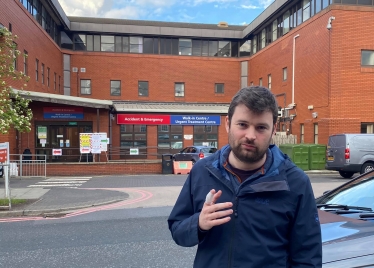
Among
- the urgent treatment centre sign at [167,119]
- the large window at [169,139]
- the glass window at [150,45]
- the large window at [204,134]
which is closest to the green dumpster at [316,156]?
the urgent treatment centre sign at [167,119]

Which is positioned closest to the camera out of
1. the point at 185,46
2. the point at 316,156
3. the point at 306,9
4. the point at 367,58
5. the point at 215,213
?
the point at 215,213

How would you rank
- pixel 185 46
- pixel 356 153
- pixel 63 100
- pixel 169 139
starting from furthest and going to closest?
pixel 185 46 < pixel 169 139 < pixel 63 100 < pixel 356 153

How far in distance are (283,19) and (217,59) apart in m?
7.87

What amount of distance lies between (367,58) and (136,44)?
19.7 meters

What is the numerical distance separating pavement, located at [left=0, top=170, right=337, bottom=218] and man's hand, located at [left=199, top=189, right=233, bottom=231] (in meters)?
7.61

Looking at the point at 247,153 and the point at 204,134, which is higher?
the point at 247,153

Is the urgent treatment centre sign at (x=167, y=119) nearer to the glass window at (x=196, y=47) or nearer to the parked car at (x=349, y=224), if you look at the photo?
the glass window at (x=196, y=47)

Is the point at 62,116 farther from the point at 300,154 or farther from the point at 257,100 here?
the point at 257,100

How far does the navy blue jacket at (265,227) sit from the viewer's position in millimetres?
1728

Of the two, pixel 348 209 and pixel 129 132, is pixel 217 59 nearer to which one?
pixel 129 132

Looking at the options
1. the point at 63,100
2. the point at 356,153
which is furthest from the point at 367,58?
the point at 63,100

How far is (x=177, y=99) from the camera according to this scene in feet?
107

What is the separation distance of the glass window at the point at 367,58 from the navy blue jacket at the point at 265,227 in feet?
71.4

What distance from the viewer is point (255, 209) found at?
1.74 m
